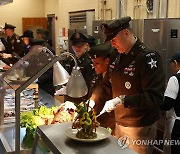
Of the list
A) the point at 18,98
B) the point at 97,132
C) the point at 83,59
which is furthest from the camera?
the point at 83,59

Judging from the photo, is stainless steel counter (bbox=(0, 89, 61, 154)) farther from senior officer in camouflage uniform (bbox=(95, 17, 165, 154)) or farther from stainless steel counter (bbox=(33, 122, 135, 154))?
senior officer in camouflage uniform (bbox=(95, 17, 165, 154))

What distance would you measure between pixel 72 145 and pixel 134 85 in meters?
1.36

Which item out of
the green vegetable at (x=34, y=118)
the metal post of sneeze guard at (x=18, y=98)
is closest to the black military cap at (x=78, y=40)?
the green vegetable at (x=34, y=118)

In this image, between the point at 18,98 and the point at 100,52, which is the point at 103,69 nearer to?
the point at 100,52

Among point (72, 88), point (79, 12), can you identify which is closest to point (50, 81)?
point (72, 88)

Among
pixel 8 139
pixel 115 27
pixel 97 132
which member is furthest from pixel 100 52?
pixel 97 132

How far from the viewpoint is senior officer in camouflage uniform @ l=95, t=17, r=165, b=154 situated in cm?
250

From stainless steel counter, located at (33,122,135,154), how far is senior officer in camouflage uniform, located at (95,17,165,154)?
1.06 metres

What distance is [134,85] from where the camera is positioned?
2.65 meters

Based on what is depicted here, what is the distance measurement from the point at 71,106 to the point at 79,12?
5477 mm

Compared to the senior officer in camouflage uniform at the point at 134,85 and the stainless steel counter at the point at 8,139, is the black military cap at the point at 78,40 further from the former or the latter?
the stainless steel counter at the point at 8,139

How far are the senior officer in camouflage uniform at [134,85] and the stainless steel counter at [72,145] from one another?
106cm

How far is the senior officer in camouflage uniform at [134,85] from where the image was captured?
8.21 ft

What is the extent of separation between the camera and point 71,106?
2.48 m
